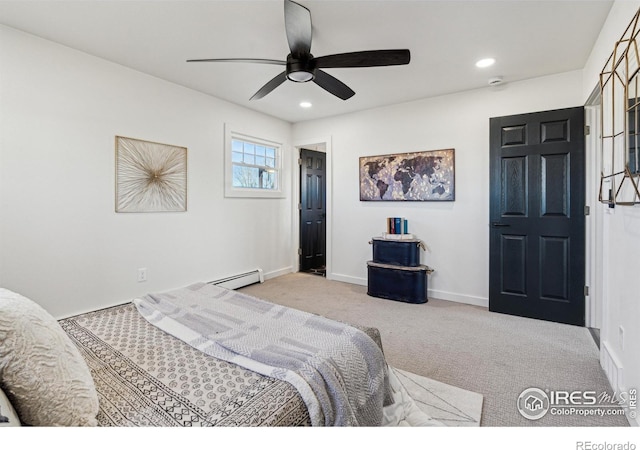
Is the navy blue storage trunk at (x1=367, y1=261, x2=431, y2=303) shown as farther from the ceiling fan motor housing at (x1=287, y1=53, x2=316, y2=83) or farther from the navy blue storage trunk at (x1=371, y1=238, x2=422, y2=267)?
the ceiling fan motor housing at (x1=287, y1=53, x2=316, y2=83)

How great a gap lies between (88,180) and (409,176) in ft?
11.4

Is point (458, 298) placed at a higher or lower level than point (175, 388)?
lower

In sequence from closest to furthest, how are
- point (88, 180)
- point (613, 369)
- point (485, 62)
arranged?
point (613, 369) → point (88, 180) → point (485, 62)

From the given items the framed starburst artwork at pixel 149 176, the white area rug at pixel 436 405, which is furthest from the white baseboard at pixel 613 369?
the framed starburst artwork at pixel 149 176

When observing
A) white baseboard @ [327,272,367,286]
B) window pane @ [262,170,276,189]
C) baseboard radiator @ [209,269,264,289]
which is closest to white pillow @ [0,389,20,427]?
baseboard radiator @ [209,269,264,289]

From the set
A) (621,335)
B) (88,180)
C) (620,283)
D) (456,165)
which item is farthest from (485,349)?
(88,180)

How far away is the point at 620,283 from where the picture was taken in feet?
6.02

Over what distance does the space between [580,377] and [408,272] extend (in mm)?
A: 1812

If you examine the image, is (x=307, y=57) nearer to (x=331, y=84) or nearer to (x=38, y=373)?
(x=331, y=84)

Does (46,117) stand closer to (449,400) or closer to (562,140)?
(449,400)

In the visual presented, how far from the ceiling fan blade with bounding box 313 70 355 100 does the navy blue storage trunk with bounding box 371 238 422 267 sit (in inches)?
74.3

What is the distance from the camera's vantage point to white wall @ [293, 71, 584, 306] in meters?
3.38
